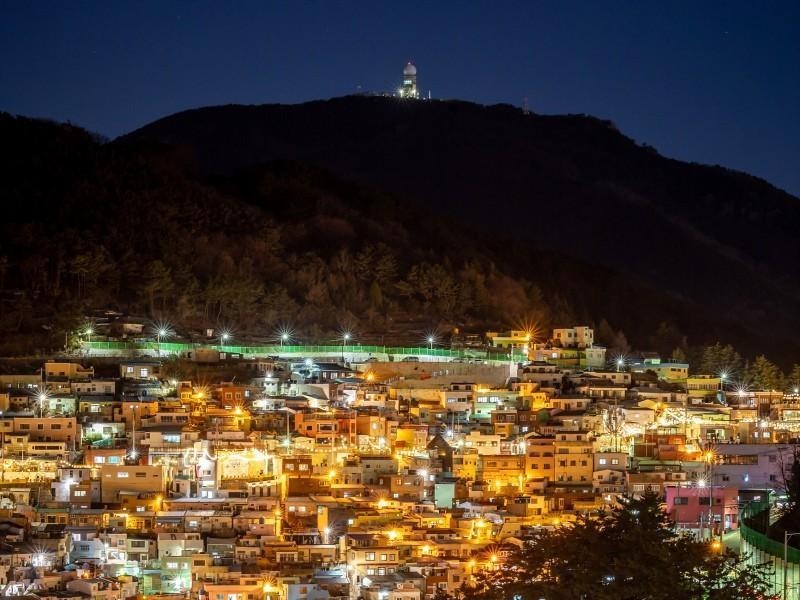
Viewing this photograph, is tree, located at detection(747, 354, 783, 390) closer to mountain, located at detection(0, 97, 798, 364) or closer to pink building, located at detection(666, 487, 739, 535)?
mountain, located at detection(0, 97, 798, 364)

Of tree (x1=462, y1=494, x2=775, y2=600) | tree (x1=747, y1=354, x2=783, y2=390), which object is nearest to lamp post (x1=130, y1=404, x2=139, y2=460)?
tree (x1=462, y1=494, x2=775, y2=600)

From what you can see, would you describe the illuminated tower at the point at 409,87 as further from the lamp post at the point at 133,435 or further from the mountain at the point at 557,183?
the lamp post at the point at 133,435

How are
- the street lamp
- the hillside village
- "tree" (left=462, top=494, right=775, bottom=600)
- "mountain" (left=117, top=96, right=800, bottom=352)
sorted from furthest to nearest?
"mountain" (left=117, top=96, right=800, bottom=352)
the street lamp
the hillside village
"tree" (left=462, top=494, right=775, bottom=600)

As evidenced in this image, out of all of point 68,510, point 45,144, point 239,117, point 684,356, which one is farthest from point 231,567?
point 239,117

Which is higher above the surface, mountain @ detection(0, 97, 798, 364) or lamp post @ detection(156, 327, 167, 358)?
mountain @ detection(0, 97, 798, 364)

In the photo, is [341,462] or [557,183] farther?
[557,183]

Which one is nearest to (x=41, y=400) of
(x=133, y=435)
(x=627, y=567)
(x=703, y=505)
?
(x=133, y=435)

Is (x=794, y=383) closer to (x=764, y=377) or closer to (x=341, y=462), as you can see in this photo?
(x=764, y=377)
